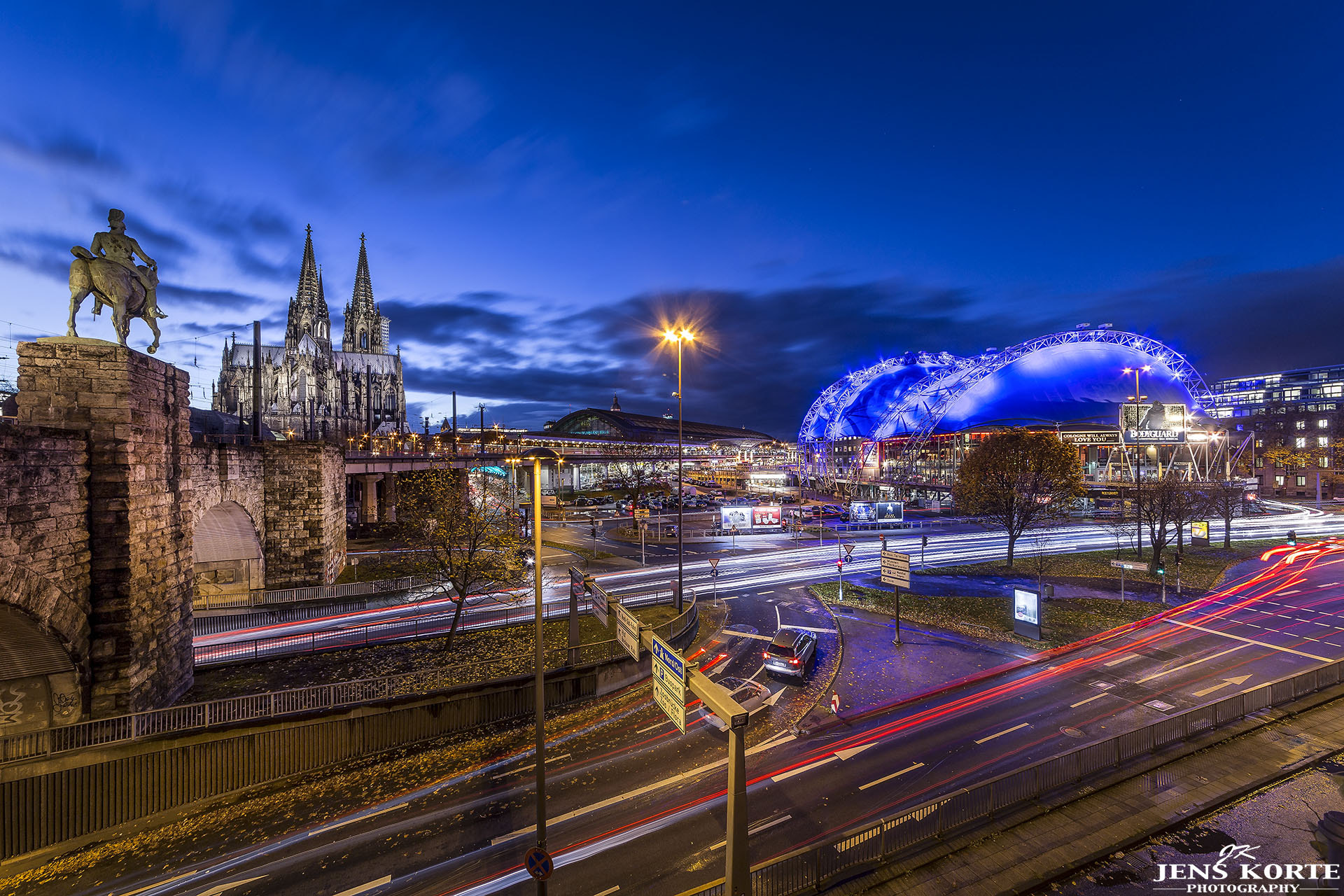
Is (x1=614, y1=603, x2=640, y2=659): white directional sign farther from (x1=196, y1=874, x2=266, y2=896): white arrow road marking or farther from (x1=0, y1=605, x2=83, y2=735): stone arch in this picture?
(x1=0, y1=605, x2=83, y2=735): stone arch

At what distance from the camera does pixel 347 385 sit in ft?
334

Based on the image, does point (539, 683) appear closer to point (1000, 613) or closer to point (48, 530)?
point (48, 530)

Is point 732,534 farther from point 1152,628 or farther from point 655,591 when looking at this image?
point 1152,628

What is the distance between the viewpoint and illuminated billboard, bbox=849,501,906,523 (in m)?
50.5

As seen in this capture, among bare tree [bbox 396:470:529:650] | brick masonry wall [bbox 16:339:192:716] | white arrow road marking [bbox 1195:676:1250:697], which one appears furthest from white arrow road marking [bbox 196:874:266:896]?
white arrow road marking [bbox 1195:676:1250:697]

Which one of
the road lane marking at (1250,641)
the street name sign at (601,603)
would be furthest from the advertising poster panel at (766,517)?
the street name sign at (601,603)

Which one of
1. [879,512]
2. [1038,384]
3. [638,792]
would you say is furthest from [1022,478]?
[1038,384]

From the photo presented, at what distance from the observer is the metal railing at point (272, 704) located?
10.9 m

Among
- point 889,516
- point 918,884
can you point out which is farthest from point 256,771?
point 889,516

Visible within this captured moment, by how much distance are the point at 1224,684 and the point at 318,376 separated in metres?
115

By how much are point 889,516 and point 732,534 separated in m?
17.1

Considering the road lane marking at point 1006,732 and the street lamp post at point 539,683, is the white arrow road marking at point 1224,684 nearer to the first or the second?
the road lane marking at point 1006,732

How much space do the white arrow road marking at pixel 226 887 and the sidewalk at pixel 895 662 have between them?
11537mm

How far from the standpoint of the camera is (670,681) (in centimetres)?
743
